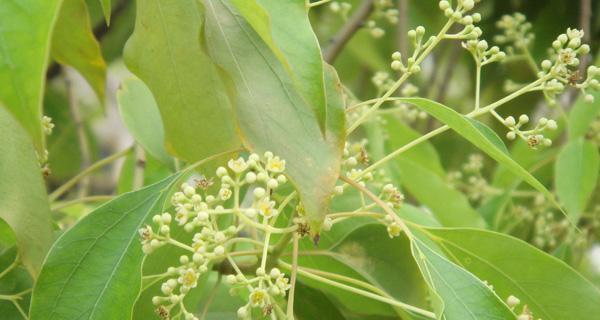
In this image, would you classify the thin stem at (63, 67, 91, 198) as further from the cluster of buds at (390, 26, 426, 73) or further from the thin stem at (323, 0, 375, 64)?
the cluster of buds at (390, 26, 426, 73)

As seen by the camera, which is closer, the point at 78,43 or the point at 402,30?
the point at 78,43

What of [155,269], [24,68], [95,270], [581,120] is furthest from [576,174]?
[24,68]

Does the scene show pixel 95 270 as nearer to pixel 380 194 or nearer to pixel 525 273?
pixel 380 194

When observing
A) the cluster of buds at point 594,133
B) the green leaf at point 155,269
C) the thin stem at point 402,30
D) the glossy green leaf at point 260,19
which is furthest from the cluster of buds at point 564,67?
the thin stem at point 402,30

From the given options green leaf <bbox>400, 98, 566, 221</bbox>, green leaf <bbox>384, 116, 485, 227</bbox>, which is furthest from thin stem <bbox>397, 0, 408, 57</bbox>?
green leaf <bbox>400, 98, 566, 221</bbox>

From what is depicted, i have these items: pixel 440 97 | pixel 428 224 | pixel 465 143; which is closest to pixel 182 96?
pixel 428 224

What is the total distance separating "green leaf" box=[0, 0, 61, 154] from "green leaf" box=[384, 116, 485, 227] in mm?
1015

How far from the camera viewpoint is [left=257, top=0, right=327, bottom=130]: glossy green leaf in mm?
925

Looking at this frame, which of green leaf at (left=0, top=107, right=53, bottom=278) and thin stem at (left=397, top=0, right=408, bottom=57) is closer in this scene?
green leaf at (left=0, top=107, right=53, bottom=278)

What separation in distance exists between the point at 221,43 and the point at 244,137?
0.12 metres

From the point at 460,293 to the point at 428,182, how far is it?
0.81 m

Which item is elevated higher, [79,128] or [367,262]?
[367,262]

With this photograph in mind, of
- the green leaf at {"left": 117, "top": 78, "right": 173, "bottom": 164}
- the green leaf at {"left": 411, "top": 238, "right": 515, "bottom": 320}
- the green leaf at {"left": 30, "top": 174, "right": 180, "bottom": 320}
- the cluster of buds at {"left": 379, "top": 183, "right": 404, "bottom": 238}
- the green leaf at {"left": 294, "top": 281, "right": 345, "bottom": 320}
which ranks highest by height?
the cluster of buds at {"left": 379, "top": 183, "right": 404, "bottom": 238}

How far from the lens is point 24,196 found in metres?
1.07
